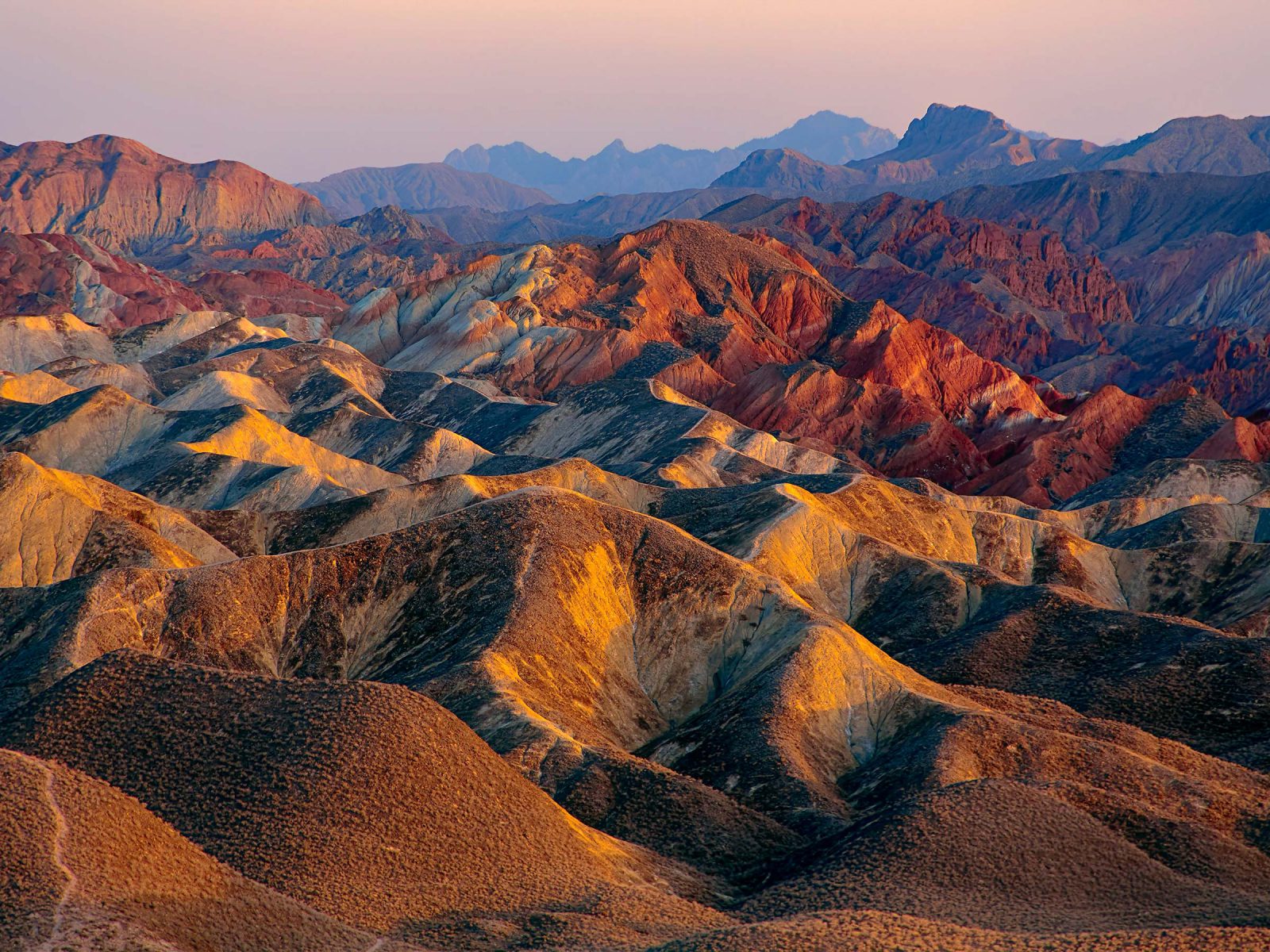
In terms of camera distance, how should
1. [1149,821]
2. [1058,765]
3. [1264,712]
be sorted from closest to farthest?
[1149,821] < [1058,765] < [1264,712]

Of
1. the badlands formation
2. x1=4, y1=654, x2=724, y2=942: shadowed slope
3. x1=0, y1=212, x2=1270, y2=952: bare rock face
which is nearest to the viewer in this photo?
the badlands formation

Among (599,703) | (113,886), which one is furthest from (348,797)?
(599,703)

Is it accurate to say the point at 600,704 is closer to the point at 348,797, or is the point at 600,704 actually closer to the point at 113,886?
the point at 348,797

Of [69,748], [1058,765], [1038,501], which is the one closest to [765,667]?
[1058,765]

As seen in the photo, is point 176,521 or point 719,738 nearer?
point 719,738

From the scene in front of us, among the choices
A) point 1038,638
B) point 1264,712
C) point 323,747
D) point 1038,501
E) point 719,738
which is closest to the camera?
point 323,747

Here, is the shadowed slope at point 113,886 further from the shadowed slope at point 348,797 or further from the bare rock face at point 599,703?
the shadowed slope at point 348,797

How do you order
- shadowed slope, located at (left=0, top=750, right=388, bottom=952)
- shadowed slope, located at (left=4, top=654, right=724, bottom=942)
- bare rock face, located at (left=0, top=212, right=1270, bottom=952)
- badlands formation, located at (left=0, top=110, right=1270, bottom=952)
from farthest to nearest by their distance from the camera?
1. shadowed slope, located at (left=4, top=654, right=724, bottom=942)
2. bare rock face, located at (left=0, top=212, right=1270, bottom=952)
3. badlands formation, located at (left=0, top=110, right=1270, bottom=952)
4. shadowed slope, located at (left=0, top=750, right=388, bottom=952)

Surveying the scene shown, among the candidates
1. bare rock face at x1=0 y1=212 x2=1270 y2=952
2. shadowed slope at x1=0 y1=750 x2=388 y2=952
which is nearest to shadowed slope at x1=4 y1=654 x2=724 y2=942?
bare rock face at x1=0 y1=212 x2=1270 y2=952

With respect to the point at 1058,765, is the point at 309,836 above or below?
above

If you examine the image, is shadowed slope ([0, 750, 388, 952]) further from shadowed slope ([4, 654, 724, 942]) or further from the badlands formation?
shadowed slope ([4, 654, 724, 942])

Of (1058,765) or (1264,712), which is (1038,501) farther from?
(1058,765)
